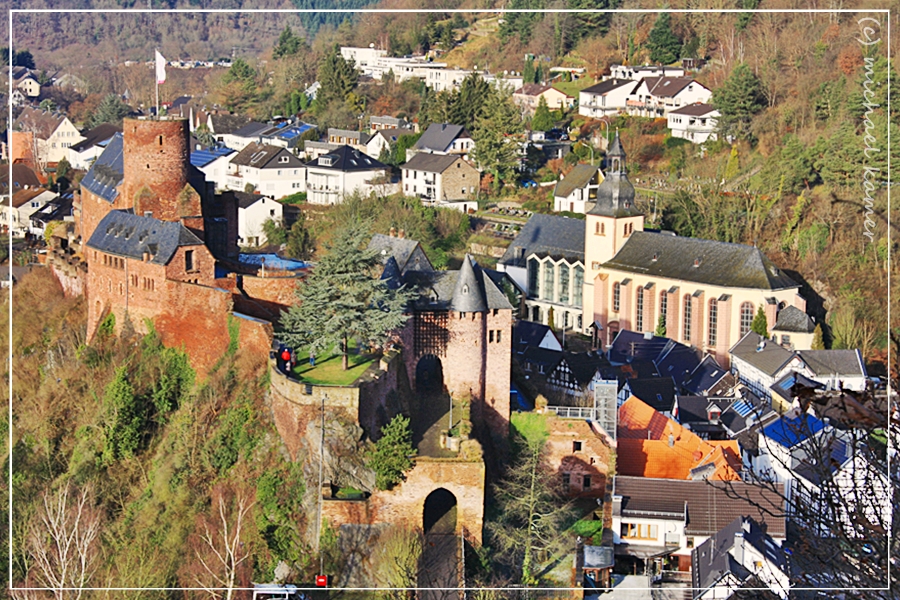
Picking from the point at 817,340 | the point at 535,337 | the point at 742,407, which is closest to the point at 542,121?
the point at 817,340

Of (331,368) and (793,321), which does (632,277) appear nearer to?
(793,321)

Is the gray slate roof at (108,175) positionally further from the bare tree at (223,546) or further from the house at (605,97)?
the house at (605,97)

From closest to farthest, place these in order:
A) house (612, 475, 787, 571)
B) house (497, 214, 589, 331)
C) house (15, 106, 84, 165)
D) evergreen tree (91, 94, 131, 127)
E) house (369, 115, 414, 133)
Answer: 1. house (612, 475, 787, 571)
2. house (497, 214, 589, 331)
3. house (369, 115, 414, 133)
4. house (15, 106, 84, 165)
5. evergreen tree (91, 94, 131, 127)

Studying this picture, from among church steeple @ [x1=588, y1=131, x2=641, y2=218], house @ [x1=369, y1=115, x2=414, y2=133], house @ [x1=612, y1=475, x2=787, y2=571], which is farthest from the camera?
house @ [x1=369, y1=115, x2=414, y2=133]

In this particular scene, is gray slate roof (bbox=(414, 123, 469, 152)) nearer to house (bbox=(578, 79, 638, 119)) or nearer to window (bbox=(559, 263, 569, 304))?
house (bbox=(578, 79, 638, 119))

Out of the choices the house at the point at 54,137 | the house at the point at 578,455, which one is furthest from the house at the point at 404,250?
the house at the point at 54,137

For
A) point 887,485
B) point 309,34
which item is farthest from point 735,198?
point 309,34

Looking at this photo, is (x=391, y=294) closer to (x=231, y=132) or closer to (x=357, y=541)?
(x=357, y=541)

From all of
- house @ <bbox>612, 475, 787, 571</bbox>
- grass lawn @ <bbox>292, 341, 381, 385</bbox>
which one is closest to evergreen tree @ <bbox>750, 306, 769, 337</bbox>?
house @ <bbox>612, 475, 787, 571</bbox>
